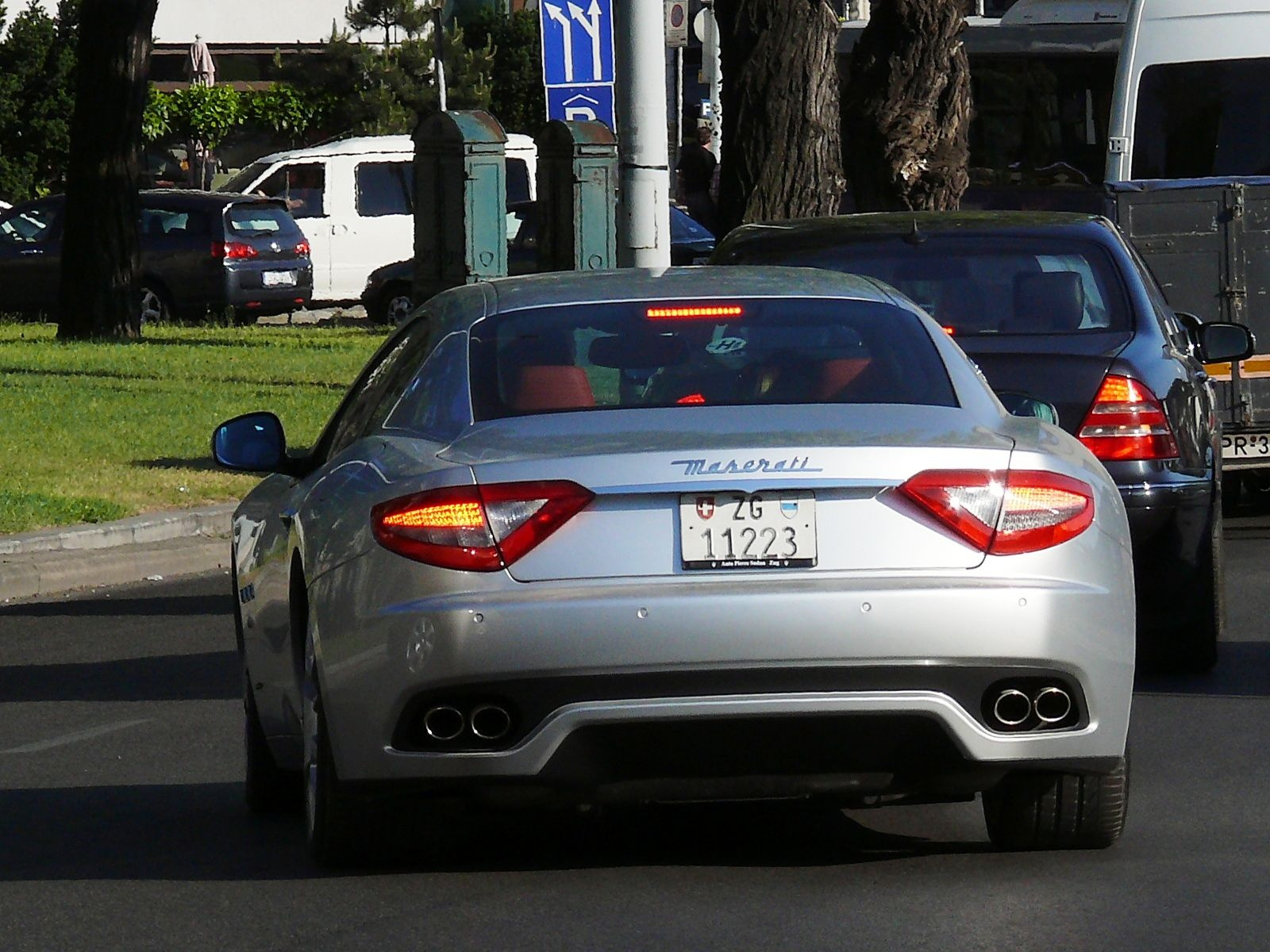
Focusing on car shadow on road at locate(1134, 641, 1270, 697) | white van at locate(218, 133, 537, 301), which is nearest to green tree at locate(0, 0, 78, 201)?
white van at locate(218, 133, 537, 301)

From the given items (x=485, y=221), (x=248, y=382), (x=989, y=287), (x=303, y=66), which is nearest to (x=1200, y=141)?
(x=485, y=221)

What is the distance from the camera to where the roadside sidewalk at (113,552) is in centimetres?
1284

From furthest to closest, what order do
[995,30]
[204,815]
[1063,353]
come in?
1. [995,30]
2. [1063,353]
3. [204,815]

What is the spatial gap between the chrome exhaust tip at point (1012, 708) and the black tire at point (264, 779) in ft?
6.97

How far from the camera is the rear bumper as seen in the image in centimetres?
552

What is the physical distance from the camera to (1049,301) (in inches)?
384

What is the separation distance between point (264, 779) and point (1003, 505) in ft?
7.71

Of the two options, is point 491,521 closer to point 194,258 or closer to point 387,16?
point 194,258

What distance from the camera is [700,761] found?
224 inches

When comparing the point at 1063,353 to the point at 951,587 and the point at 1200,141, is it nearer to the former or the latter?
the point at 951,587

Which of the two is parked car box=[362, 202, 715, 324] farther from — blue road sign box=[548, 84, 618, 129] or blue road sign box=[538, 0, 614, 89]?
blue road sign box=[538, 0, 614, 89]

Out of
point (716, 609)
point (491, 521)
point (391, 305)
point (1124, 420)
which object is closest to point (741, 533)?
point (716, 609)

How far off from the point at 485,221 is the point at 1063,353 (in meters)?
9.92

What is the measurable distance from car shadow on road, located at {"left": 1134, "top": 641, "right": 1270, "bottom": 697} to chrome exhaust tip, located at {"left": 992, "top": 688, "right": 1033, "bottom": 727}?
343 cm
